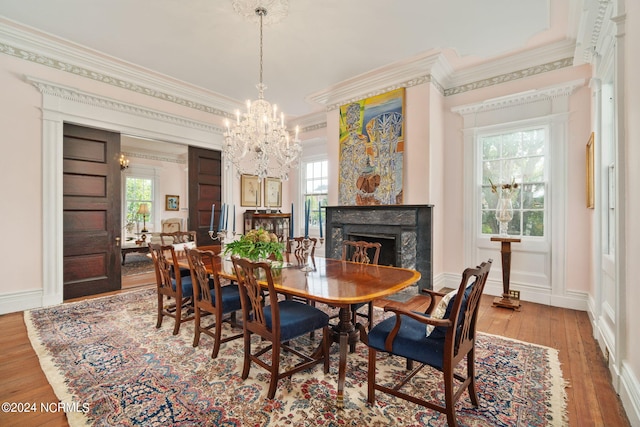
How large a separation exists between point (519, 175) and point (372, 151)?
205cm

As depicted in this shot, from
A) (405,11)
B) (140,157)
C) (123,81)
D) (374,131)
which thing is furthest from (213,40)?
(140,157)

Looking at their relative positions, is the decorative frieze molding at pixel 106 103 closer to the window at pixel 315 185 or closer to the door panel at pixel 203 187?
the door panel at pixel 203 187

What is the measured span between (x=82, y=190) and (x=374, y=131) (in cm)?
425

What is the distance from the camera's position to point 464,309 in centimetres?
162

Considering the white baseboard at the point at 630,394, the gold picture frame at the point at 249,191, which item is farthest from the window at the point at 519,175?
the gold picture frame at the point at 249,191

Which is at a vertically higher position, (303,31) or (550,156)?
(303,31)

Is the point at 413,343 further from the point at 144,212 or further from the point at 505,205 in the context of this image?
the point at 144,212

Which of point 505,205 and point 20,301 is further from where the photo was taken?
point 505,205

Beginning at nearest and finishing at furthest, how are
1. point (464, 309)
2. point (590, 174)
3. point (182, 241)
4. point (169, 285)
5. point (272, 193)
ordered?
point (464, 309), point (169, 285), point (590, 174), point (182, 241), point (272, 193)

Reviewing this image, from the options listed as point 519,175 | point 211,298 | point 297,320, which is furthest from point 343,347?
point 519,175

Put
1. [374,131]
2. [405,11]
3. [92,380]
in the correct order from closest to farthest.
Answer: [92,380] < [405,11] < [374,131]

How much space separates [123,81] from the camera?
4.17 metres

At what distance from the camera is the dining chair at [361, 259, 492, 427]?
4.89 feet

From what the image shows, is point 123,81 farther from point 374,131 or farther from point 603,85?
point 603,85
